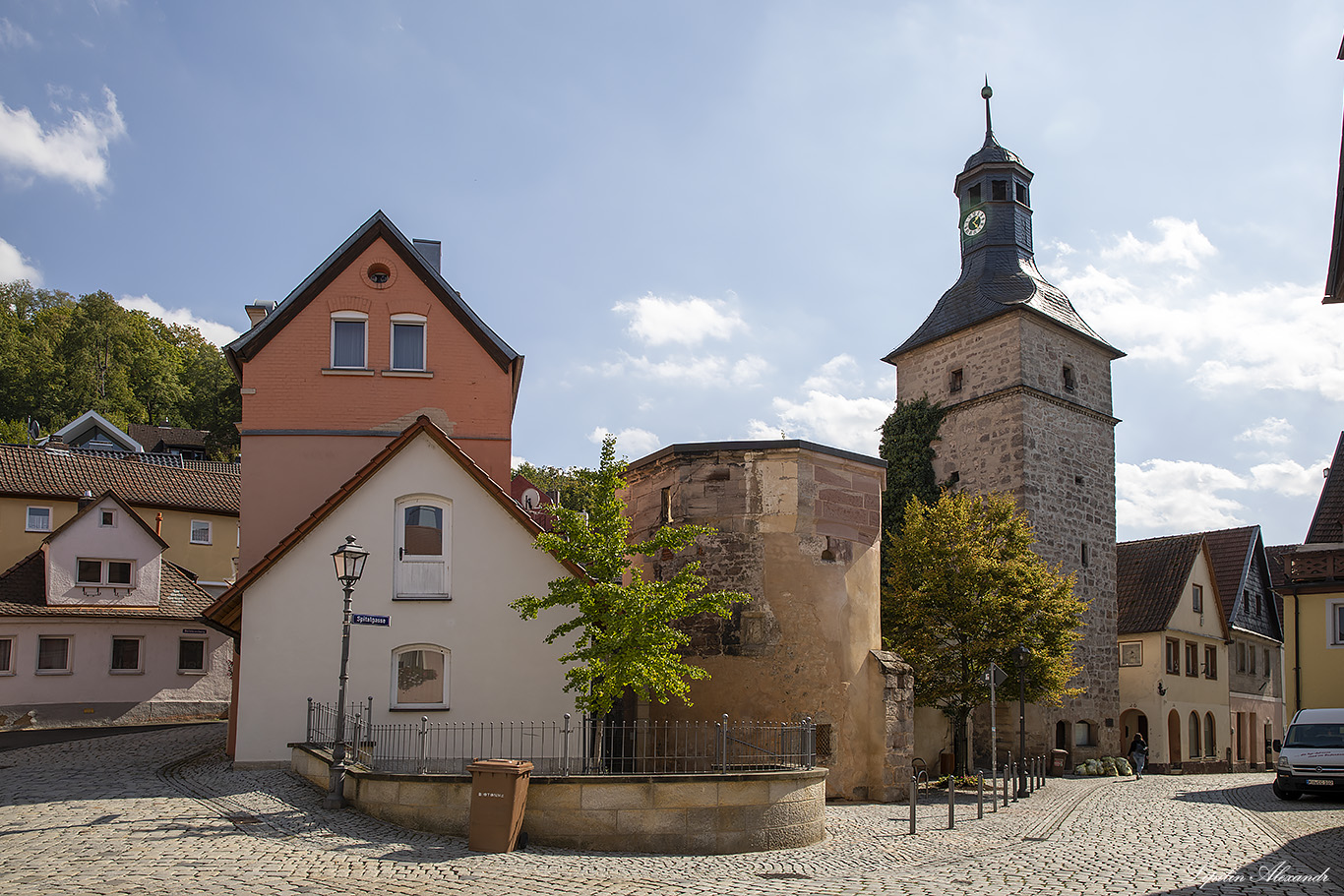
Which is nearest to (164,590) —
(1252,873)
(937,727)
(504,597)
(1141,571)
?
(504,597)

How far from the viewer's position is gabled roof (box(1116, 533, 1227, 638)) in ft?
125

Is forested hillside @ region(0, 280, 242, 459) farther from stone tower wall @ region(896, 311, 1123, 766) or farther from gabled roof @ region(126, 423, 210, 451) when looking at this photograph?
stone tower wall @ region(896, 311, 1123, 766)

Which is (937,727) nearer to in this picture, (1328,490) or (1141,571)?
(1328,490)

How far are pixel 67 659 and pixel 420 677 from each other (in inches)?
732

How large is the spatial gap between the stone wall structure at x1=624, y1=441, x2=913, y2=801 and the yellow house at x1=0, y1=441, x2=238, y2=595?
2338cm

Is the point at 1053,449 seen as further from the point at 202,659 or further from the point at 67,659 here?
the point at 67,659

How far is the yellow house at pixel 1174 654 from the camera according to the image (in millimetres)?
37188

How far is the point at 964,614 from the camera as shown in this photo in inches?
986

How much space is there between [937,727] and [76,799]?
20.2m

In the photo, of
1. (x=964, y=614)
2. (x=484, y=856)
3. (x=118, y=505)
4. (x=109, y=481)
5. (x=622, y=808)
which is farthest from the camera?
(x=109, y=481)

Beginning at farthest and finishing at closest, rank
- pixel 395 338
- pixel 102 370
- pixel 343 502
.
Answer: pixel 102 370 < pixel 395 338 < pixel 343 502

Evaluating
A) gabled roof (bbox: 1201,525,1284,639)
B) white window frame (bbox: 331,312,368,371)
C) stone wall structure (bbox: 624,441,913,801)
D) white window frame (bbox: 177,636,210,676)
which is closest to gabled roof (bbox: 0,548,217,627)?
white window frame (bbox: 177,636,210,676)

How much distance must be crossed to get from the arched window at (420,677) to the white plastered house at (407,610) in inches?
0.7

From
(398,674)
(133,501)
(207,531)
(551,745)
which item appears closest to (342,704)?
(398,674)
